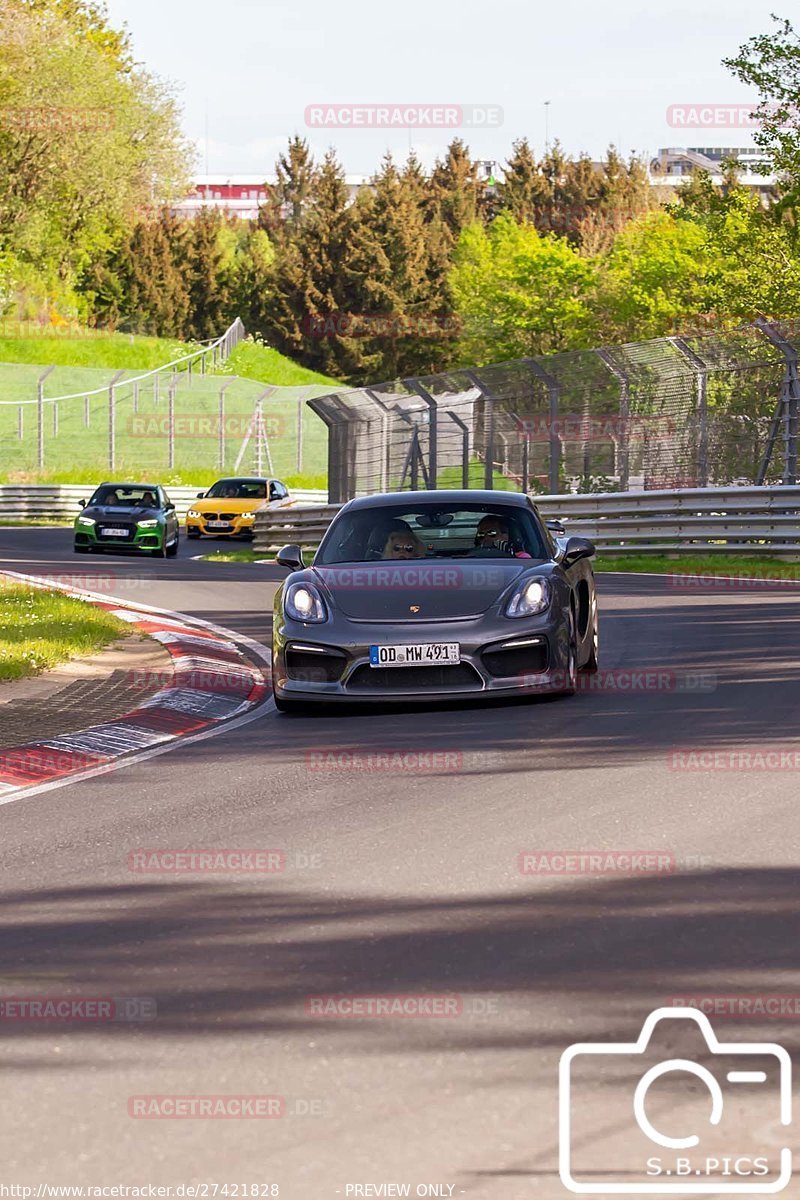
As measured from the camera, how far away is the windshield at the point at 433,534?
1228 centimetres

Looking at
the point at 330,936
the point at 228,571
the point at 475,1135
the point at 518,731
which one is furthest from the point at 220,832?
the point at 228,571

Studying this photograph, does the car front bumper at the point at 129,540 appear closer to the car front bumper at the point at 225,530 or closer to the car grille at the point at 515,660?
the car front bumper at the point at 225,530

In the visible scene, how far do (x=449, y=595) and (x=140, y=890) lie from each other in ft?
16.5

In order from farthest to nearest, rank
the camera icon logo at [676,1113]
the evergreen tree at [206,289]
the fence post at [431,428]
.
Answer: the evergreen tree at [206,289], the fence post at [431,428], the camera icon logo at [676,1113]

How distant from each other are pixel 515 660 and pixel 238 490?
29.5m

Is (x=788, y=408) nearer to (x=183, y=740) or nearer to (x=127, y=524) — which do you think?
(x=127, y=524)

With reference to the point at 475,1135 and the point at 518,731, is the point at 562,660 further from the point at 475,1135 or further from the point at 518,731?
the point at 475,1135

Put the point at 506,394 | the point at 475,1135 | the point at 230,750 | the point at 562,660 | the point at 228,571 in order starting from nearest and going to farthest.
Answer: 1. the point at 475,1135
2. the point at 230,750
3. the point at 562,660
4. the point at 228,571
5. the point at 506,394

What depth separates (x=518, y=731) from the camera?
33.5ft

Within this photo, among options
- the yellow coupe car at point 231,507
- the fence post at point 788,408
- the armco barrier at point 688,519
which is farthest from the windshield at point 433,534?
the yellow coupe car at point 231,507

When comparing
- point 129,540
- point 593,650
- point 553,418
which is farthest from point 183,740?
point 129,540

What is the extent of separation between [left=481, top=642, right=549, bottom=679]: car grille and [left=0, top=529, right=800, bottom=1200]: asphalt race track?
1.58 ft

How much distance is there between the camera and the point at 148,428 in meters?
71.2

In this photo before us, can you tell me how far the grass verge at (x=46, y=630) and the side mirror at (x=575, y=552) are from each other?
4.13m
